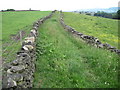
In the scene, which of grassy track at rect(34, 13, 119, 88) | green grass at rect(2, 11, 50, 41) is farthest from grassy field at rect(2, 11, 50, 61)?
grassy track at rect(34, 13, 119, 88)

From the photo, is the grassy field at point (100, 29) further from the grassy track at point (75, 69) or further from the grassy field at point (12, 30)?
the grassy field at point (12, 30)

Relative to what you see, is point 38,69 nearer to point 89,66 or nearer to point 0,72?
point 0,72

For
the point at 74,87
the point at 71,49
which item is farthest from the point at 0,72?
the point at 71,49

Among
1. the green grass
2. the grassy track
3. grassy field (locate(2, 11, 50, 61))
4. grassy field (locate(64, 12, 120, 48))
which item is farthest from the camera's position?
grassy field (locate(64, 12, 120, 48))

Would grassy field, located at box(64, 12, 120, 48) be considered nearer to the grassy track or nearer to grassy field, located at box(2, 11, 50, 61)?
the grassy track

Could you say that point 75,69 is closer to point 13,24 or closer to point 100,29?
point 100,29

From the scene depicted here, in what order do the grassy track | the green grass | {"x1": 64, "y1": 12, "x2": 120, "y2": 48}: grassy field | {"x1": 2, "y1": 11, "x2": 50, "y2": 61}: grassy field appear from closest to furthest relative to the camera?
the grassy track
{"x1": 2, "y1": 11, "x2": 50, "y2": 61}: grassy field
the green grass
{"x1": 64, "y1": 12, "x2": 120, "y2": 48}: grassy field

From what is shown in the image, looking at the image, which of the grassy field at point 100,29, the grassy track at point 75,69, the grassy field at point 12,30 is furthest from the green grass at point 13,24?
the grassy field at point 100,29

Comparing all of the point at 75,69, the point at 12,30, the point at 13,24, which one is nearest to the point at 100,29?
the point at 12,30

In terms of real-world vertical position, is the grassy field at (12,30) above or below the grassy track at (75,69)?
above

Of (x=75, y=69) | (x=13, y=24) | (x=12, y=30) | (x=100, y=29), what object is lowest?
(x=75, y=69)

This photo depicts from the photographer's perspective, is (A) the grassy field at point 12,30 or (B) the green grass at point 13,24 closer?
(A) the grassy field at point 12,30

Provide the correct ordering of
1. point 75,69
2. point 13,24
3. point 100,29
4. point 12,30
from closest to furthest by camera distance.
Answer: point 75,69
point 12,30
point 13,24
point 100,29

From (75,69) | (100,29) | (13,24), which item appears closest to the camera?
(75,69)
